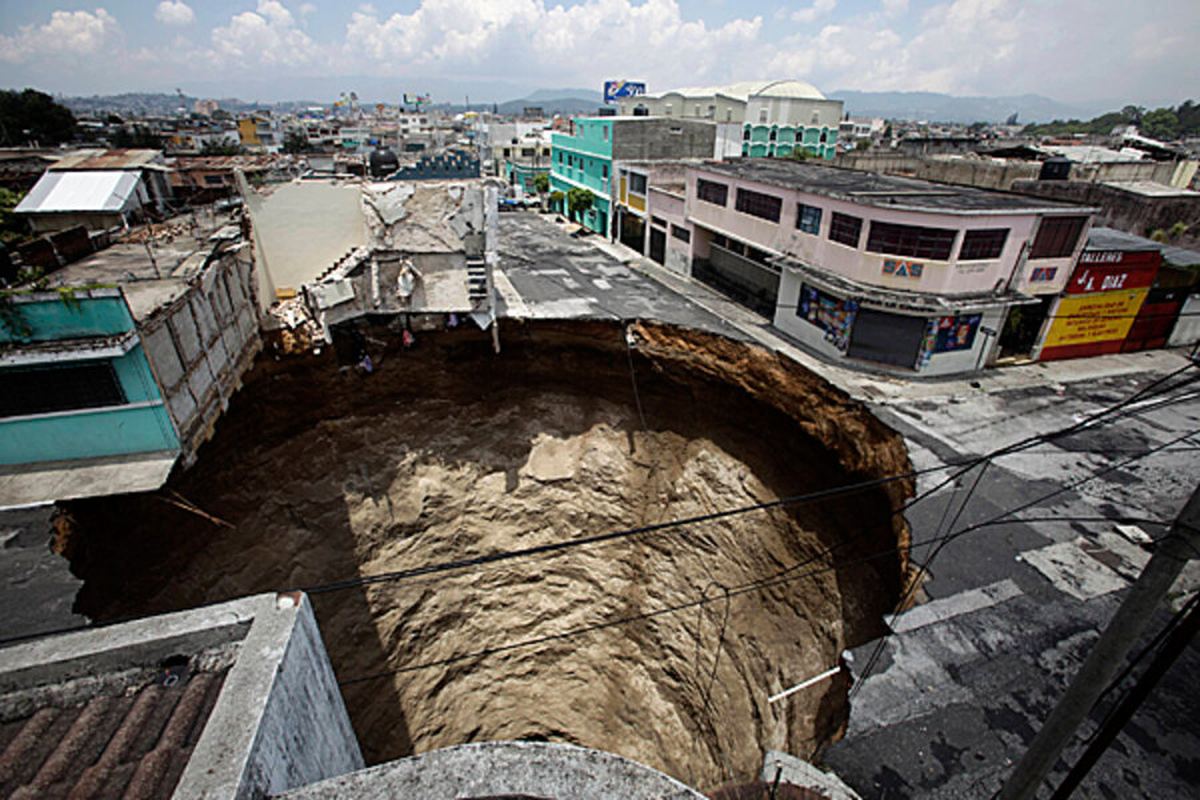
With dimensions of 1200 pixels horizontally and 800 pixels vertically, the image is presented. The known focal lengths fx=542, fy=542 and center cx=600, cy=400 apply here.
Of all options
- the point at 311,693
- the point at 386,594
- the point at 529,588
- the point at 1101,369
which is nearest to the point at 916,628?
the point at 311,693

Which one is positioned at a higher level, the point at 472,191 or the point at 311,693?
the point at 472,191

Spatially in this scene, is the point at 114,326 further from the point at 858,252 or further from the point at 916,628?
the point at 858,252

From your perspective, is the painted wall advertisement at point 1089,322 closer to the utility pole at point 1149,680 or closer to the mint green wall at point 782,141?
the utility pole at point 1149,680

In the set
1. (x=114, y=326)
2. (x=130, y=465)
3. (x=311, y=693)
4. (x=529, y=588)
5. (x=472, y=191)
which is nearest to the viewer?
(x=311, y=693)

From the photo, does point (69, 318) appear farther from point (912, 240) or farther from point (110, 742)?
point (912, 240)

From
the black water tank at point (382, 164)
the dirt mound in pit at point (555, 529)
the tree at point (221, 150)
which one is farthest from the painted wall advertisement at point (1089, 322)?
the tree at point (221, 150)

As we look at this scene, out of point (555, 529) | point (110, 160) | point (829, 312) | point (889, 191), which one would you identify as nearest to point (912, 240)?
point (829, 312)
